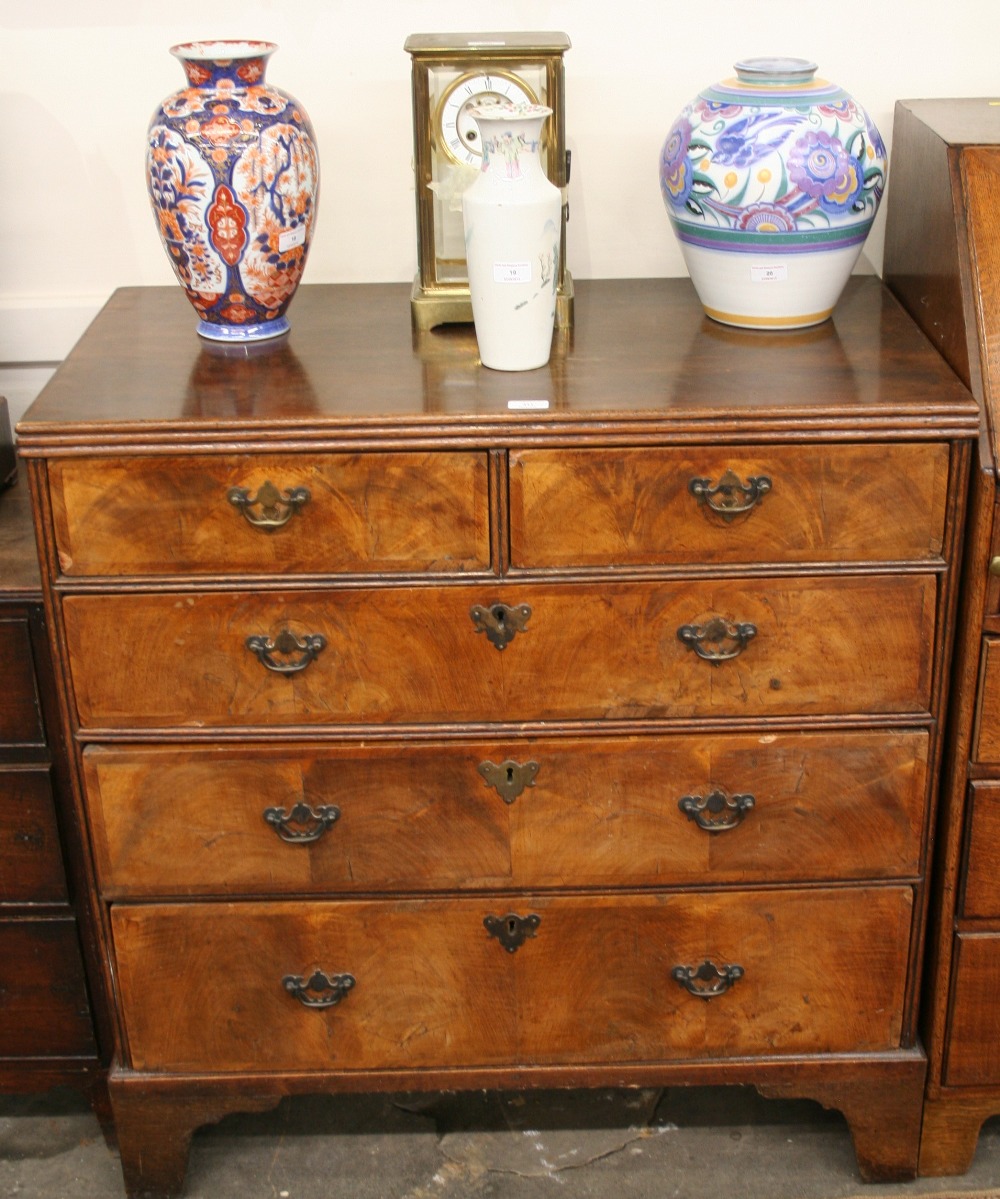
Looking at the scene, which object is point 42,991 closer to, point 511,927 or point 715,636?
point 511,927

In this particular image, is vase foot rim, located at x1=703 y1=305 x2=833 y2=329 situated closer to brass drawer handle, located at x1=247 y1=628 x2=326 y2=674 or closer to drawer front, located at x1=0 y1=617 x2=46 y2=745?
brass drawer handle, located at x1=247 y1=628 x2=326 y2=674

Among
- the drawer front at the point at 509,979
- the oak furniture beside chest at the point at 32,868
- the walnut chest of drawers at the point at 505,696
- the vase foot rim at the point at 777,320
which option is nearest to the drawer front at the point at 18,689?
the oak furniture beside chest at the point at 32,868

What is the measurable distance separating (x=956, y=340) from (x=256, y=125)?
91 cm

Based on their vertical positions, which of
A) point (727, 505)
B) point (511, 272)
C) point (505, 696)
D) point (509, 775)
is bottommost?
point (509, 775)

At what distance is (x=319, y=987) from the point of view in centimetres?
207

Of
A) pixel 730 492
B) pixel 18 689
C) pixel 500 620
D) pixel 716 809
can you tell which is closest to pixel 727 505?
pixel 730 492

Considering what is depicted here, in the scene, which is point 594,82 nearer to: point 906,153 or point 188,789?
point 906,153

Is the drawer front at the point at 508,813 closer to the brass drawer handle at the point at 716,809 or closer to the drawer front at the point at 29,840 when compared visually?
the brass drawer handle at the point at 716,809

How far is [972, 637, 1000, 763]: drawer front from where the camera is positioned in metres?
1.87

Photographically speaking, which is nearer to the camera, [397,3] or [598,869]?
[598,869]

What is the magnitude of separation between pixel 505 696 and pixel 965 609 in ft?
1.92

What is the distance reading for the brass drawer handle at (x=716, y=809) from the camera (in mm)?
1964

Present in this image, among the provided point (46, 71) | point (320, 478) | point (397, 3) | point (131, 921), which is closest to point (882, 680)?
point (320, 478)

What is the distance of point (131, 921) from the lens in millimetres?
2037
